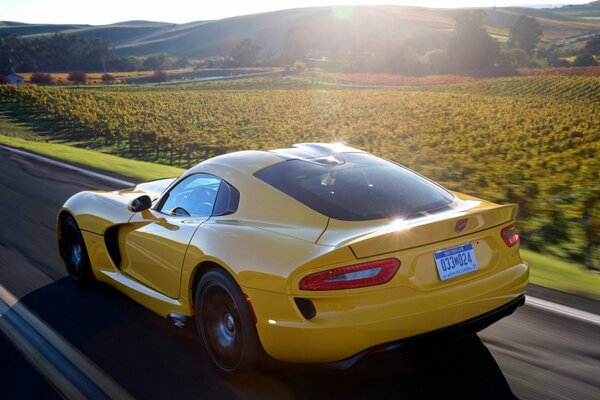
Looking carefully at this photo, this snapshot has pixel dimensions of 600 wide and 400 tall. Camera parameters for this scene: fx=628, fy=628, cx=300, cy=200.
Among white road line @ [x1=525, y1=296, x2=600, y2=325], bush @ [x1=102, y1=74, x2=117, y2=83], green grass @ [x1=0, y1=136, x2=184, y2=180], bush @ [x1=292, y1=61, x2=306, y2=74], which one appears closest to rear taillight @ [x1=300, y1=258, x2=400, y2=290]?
white road line @ [x1=525, y1=296, x2=600, y2=325]

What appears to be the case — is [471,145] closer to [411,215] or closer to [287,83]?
[411,215]

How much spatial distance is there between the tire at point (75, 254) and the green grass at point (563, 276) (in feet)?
13.1

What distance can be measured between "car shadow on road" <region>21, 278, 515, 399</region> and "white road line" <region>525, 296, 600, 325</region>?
3.19ft

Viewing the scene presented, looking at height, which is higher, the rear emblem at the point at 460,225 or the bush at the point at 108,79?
the rear emblem at the point at 460,225

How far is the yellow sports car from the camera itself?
319cm

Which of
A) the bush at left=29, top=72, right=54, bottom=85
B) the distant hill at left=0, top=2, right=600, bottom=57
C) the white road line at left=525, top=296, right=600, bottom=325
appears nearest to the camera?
the white road line at left=525, top=296, right=600, bottom=325

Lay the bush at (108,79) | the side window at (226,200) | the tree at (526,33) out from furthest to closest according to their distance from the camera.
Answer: the tree at (526,33)
the bush at (108,79)
the side window at (226,200)

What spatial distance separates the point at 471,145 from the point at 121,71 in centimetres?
11246

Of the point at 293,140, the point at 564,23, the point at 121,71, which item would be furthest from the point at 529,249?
the point at 564,23

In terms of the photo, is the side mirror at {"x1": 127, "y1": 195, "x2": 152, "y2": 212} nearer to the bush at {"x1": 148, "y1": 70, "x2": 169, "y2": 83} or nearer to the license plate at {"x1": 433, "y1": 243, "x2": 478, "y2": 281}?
the license plate at {"x1": 433, "y1": 243, "x2": 478, "y2": 281}

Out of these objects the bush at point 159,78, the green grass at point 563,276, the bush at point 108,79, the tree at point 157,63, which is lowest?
the tree at point 157,63

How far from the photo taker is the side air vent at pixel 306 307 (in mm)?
3197

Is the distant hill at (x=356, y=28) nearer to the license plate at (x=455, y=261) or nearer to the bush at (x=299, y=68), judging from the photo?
the bush at (x=299, y=68)

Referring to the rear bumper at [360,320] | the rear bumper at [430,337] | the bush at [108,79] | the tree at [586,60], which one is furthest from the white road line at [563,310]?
the bush at [108,79]
